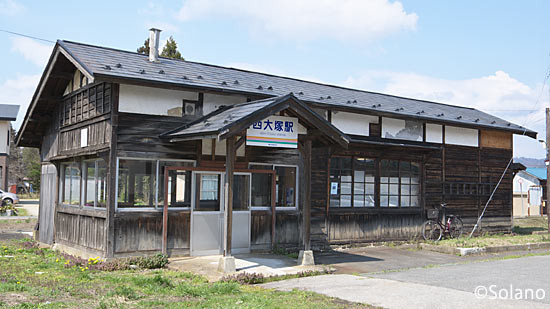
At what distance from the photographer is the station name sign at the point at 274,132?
423 inches

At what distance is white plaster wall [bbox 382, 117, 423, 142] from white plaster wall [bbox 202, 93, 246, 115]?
5.16 meters

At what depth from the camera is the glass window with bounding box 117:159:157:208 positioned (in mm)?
11430

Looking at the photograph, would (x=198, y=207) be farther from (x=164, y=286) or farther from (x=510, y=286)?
(x=510, y=286)

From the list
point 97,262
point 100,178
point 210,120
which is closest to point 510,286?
point 210,120

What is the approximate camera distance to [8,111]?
119ft

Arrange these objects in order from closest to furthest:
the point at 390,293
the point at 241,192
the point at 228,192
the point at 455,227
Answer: the point at 390,293
the point at 228,192
the point at 241,192
the point at 455,227

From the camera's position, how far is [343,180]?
14984mm

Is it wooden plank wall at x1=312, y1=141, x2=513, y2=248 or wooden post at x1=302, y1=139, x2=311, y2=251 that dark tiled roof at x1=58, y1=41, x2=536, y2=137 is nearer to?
wooden plank wall at x1=312, y1=141, x2=513, y2=248

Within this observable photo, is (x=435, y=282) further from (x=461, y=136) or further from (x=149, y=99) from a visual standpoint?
(x=461, y=136)

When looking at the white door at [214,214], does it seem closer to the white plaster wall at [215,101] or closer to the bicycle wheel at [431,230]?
the white plaster wall at [215,101]

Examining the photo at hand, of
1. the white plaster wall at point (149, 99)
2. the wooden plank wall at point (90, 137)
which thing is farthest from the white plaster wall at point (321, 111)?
the wooden plank wall at point (90, 137)

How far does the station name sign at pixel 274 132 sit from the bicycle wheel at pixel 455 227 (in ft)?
26.8

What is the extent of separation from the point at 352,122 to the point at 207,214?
211 inches

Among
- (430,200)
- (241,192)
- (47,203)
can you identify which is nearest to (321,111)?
(241,192)
